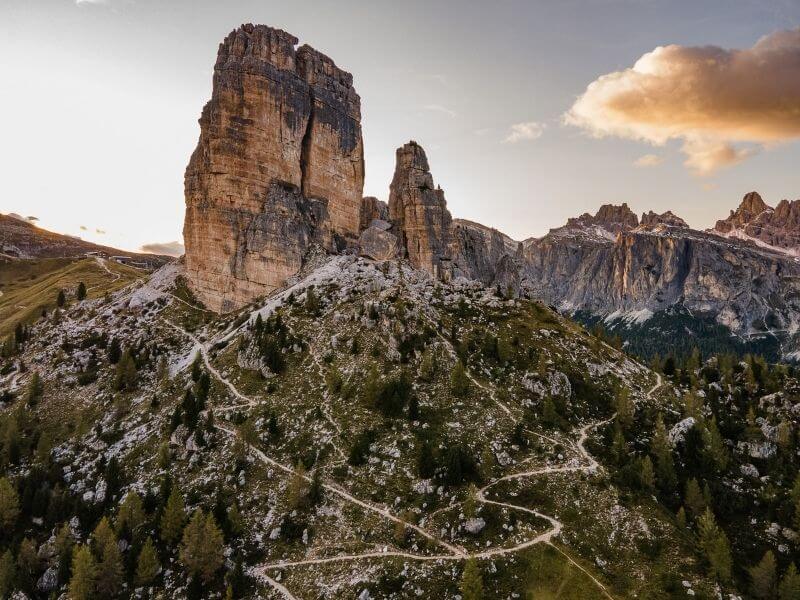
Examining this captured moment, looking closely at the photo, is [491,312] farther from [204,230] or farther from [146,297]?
[146,297]

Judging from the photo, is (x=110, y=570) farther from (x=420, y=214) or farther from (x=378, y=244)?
(x=420, y=214)

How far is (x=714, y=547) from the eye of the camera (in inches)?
2478

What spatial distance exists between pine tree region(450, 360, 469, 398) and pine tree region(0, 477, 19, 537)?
70405mm

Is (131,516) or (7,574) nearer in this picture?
(7,574)

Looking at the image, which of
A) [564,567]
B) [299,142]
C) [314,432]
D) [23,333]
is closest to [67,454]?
[314,432]

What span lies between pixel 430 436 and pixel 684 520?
120 ft

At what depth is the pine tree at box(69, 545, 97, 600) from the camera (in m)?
62.4

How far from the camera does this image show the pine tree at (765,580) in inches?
2349

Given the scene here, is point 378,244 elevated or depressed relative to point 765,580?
elevated

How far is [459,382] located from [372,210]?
100109mm

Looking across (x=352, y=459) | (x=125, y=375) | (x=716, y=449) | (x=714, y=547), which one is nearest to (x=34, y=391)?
(x=125, y=375)

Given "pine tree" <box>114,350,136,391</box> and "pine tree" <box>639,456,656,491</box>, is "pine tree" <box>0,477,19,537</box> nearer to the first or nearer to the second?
"pine tree" <box>114,350,136,391</box>

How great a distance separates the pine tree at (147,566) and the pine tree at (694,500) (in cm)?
7230

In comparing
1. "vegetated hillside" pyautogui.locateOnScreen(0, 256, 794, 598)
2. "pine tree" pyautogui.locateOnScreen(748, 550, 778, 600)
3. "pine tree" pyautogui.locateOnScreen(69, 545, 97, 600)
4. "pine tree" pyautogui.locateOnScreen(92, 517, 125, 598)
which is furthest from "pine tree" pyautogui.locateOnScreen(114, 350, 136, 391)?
"pine tree" pyautogui.locateOnScreen(748, 550, 778, 600)
